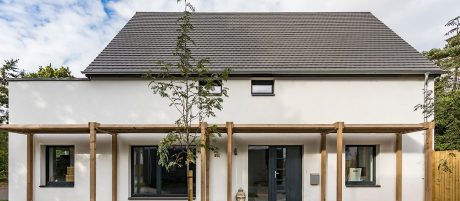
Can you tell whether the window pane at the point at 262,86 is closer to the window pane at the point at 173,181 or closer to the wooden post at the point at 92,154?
the window pane at the point at 173,181

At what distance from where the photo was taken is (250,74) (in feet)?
29.3

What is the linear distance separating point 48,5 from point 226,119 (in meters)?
9.63

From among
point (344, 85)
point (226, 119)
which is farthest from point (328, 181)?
point (226, 119)

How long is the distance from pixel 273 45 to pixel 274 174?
4.51 meters

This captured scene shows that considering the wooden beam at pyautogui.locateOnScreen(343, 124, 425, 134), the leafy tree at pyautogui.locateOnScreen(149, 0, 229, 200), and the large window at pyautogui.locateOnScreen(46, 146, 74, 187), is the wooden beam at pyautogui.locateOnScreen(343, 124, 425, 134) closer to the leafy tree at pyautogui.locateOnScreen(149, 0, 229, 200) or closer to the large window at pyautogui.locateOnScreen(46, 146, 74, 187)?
the leafy tree at pyautogui.locateOnScreen(149, 0, 229, 200)

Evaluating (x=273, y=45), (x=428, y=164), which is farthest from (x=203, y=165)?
(x=428, y=164)

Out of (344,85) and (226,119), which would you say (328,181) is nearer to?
(344,85)

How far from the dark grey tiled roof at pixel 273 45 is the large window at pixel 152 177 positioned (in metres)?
2.56

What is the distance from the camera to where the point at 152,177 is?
890cm

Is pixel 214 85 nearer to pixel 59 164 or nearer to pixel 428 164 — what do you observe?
pixel 59 164

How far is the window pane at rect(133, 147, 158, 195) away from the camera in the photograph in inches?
351

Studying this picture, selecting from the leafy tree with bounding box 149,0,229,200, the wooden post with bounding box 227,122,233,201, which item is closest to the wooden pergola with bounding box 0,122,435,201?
the wooden post with bounding box 227,122,233,201

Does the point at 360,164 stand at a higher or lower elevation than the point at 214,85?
lower

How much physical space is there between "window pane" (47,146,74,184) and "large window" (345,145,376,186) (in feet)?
28.0
